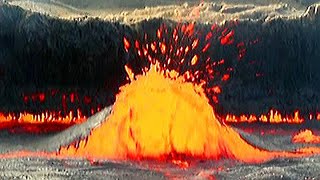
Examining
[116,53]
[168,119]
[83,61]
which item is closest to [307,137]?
[168,119]

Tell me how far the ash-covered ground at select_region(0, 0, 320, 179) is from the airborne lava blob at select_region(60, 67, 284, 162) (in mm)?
49

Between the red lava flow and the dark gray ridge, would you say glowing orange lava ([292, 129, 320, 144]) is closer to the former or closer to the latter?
the red lava flow

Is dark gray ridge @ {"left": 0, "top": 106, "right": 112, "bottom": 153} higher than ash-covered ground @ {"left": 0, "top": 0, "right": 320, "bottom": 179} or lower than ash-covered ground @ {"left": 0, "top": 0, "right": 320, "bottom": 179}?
lower

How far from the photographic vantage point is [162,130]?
2812 mm

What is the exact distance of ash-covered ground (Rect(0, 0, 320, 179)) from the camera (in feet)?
9.33

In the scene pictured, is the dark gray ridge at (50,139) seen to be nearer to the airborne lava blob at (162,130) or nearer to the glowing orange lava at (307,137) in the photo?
the airborne lava blob at (162,130)

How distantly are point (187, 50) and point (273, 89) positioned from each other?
1.20 feet

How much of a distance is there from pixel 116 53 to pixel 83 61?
0.13 metres

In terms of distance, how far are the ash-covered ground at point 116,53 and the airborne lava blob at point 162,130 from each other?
0.05 m

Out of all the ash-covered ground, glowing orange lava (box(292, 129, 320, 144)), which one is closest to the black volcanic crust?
the ash-covered ground

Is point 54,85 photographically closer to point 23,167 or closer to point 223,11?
point 23,167

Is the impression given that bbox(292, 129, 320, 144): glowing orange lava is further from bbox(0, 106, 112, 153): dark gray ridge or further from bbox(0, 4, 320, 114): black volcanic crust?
bbox(0, 106, 112, 153): dark gray ridge

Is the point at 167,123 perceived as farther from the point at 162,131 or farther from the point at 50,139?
the point at 50,139

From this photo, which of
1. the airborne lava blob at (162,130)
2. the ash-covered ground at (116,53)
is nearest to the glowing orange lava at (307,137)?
the ash-covered ground at (116,53)
